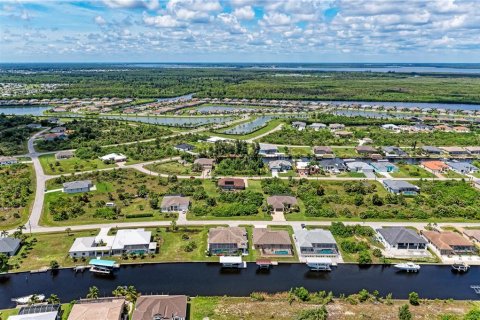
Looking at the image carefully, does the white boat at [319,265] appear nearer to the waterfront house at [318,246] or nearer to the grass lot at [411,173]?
the waterfront house at [318,246]

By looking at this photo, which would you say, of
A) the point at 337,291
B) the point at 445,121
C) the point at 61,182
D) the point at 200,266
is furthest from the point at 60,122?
the point at 445,121

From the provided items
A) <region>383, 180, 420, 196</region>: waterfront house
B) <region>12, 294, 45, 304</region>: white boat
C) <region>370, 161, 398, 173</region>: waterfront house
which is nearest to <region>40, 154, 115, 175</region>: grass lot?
<region>12, 294, 45, 304</region>: white boat

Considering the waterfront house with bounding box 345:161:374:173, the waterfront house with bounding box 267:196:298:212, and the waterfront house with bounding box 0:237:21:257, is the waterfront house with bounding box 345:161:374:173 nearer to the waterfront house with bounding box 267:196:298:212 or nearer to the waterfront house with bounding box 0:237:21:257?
the waterfront house with bounding box 267:196:298:212

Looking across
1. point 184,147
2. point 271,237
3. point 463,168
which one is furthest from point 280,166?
point 463,168

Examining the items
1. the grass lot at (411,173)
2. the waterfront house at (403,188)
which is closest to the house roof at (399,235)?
the waterfront house at (403,188)

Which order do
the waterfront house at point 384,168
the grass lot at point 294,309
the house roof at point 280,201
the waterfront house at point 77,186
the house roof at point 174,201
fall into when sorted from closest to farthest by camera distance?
the grass lot at point 294,309
the house roof at point 174,201
the house roof at point 280,201
the waterfront house at point 77,186
the waterfront house at point 384,168

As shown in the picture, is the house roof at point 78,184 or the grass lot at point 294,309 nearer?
the grass lot at point 294,309
